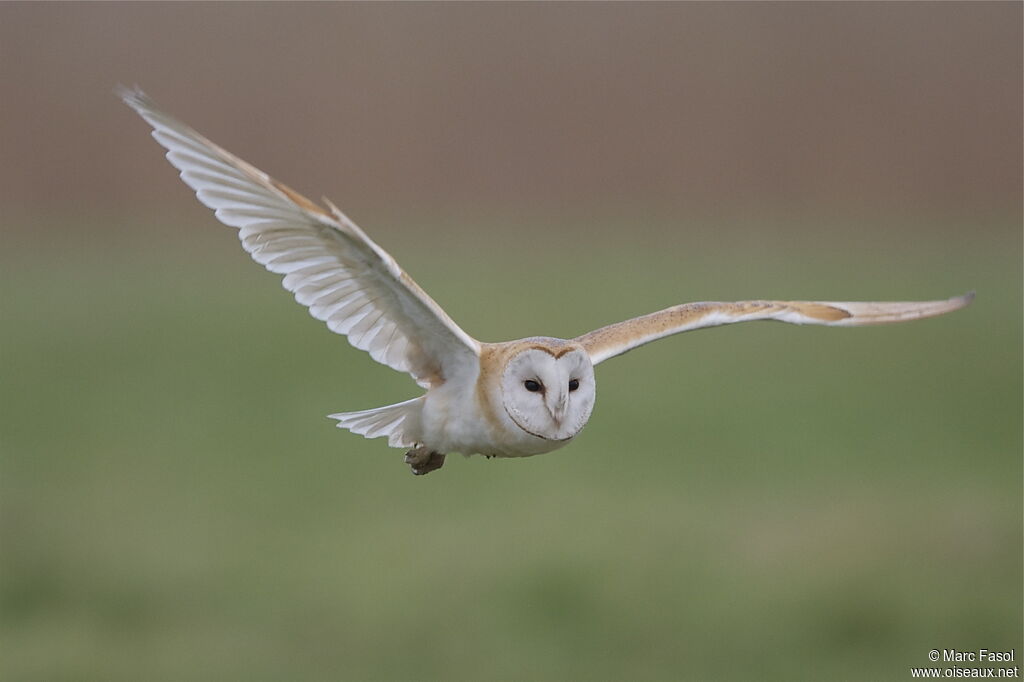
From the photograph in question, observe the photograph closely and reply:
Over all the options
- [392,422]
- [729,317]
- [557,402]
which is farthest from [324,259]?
[729,317]

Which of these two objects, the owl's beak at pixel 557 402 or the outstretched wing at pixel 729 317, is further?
the outstretched wing at pixel 729 317

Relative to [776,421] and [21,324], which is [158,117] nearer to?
[776,421]

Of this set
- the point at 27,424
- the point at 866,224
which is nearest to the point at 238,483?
the point at 27,424

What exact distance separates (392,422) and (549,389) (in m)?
0.85

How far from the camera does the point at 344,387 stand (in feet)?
85.2

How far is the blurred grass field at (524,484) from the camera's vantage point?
55.4ft

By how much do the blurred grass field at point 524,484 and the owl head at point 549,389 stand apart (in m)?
11.3

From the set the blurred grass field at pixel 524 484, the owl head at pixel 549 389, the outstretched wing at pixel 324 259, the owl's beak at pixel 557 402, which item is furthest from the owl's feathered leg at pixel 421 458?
the blurred grass field at pixel 524 484

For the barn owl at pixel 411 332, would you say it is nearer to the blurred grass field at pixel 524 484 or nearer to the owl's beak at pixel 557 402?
the owl's beak at pixel 557 402

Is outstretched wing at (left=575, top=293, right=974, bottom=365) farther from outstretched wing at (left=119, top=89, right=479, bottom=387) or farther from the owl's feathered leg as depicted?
the owl's feathered leg

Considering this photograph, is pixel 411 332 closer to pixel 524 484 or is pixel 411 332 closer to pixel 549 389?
pixel 549 389

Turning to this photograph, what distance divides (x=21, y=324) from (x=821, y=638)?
18.5 meters

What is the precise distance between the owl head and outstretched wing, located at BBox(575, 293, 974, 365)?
201mm

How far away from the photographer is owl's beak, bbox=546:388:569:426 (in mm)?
4504
